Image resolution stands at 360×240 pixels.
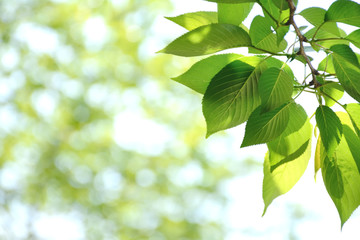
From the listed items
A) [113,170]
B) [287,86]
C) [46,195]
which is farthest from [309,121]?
[46,195]

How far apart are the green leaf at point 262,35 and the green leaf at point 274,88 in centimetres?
2

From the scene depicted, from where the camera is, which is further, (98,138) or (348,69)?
(98,138)

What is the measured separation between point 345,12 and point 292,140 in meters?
0.10

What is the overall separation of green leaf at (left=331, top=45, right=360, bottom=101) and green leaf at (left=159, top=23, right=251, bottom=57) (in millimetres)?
60

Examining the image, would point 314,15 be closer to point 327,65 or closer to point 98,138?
point 327,65

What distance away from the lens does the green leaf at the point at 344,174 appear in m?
0.30

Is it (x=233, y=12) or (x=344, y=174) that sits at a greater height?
(x=233, y=12)

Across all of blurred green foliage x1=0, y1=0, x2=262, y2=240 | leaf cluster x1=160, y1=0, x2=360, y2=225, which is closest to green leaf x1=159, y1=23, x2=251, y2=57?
leaf cluster x1=160, y1=0, x2=360, y2=225

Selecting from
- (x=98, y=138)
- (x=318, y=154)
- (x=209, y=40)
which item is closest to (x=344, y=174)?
(x=318, y=154)

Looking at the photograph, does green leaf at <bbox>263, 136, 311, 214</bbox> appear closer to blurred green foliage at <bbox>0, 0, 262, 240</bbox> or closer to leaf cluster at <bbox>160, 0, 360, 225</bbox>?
leaf cluster at <bbox>160, 0, 360, 225</bbox>

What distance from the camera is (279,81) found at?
27cm

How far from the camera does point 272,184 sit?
0.33m

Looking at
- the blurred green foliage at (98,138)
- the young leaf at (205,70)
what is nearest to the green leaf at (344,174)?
the young leaf at (205,70)

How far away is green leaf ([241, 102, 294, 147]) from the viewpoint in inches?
11.1
